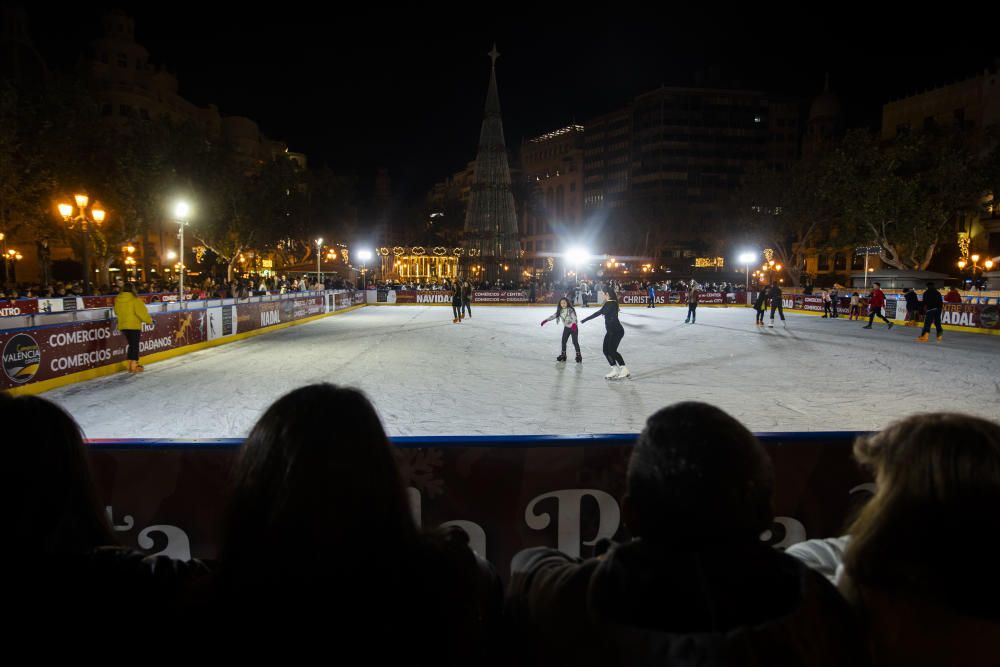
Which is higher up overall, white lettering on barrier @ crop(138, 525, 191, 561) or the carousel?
the carousel

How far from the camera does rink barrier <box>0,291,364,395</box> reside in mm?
10234

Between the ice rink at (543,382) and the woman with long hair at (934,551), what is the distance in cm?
614

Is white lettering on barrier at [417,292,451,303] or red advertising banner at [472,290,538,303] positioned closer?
white lettering on barrier at [417,292,451,303]

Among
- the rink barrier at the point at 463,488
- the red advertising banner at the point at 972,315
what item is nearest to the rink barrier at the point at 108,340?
the rink barrier at the point at 463,488

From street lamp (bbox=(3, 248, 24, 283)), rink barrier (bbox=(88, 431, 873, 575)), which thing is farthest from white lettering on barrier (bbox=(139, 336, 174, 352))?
street lamp (bbox=(3, 248, 24, 283))

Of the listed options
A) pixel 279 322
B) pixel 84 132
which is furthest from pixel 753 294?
pixel 84 132

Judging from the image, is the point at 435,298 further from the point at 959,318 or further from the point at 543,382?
the point at 543,382

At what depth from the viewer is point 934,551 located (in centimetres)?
138

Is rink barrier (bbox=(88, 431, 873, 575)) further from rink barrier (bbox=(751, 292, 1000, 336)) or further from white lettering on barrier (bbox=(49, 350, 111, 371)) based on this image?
rink barrier (bbox=(751, 292, 1000, 336))

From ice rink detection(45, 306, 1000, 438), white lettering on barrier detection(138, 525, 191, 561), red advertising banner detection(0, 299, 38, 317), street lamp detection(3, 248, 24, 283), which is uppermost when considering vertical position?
street lamp detection(3, 248, 24, 283)

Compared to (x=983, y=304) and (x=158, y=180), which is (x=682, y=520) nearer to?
(x=983, y=304)

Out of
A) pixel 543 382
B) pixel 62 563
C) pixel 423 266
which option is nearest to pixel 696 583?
pixel 62 563

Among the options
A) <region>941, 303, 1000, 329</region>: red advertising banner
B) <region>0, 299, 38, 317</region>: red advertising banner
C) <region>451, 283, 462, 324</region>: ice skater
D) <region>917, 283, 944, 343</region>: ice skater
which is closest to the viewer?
<region>0, 299, 38, 317</region>: red advertising banner

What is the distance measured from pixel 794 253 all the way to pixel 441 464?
58127 mm
